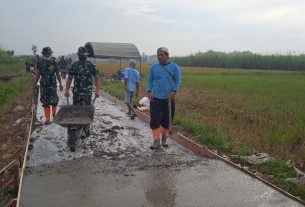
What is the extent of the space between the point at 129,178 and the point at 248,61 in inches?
2407

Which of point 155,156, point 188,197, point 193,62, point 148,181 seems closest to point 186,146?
point 155,156

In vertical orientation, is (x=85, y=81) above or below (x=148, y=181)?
above

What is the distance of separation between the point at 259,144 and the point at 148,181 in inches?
125

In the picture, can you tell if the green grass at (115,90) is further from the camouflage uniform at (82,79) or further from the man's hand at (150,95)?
the man's hand at (150,95)

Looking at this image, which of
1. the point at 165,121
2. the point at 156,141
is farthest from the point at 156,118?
the point at 156,141

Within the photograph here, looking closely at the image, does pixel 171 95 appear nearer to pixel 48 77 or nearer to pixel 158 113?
pixel 158 113

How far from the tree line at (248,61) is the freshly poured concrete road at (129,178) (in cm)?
5616

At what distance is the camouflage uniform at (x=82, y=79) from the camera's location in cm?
845

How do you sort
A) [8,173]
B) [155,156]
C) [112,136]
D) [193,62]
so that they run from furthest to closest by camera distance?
[193,62] < [112,136] < [155,156] < [8,173]

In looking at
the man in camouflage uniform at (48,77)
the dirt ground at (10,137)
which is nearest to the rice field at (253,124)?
the man in camouflage uniform at (48,77)

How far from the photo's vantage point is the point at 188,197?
17.9ft

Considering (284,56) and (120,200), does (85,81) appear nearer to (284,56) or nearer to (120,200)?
(120,200)

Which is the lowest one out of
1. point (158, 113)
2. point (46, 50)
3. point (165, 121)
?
point (165, 121)

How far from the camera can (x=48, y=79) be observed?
31.9 ft
